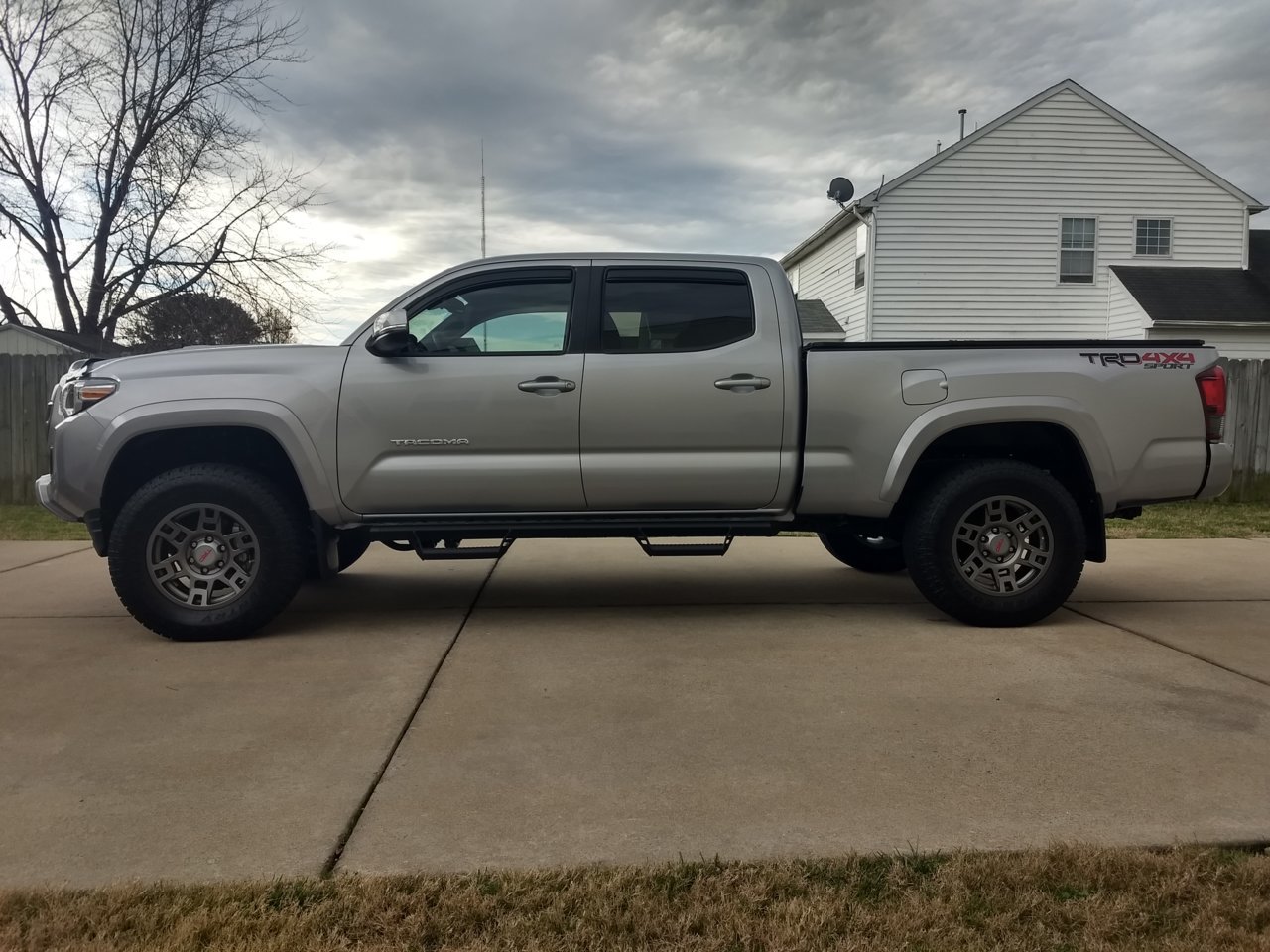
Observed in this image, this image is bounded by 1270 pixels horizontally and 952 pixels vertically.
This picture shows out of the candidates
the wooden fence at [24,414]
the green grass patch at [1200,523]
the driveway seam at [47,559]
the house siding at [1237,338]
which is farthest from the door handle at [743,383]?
the house siding at [1237,338]

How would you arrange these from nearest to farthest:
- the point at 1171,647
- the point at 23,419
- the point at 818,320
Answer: the point at 1171,647
the point at 23,419
the point at 818,320

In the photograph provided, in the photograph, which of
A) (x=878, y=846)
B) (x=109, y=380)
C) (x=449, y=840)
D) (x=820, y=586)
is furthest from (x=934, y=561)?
(x=109, y=380)

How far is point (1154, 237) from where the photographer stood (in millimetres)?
18891

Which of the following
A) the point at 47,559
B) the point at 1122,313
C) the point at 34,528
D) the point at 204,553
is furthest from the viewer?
the point at 1122,313

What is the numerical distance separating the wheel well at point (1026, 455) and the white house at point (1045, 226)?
14055 millimetres

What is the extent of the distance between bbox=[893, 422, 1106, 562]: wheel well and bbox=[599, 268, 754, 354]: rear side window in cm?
129

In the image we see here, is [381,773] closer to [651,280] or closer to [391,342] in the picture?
[391,342]

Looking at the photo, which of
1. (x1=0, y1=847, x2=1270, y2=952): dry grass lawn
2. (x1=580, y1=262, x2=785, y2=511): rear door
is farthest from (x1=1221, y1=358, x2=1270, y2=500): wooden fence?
(x1=0, y1=847, x2=1270, y2=952): dry grass lawn

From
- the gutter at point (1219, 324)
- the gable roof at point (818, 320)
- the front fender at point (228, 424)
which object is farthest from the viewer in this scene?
the gable roof at point (818, 320)

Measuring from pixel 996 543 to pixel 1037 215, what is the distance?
16247mm

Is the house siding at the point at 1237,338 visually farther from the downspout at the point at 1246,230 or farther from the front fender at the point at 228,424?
the front fender at the point at 228,424

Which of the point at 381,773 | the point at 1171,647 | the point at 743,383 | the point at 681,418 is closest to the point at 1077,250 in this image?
the point at 1171,647

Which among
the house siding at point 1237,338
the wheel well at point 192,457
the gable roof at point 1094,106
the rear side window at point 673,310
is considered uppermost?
the gable roof at point 1094,106

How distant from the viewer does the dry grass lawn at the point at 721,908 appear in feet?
7.01
